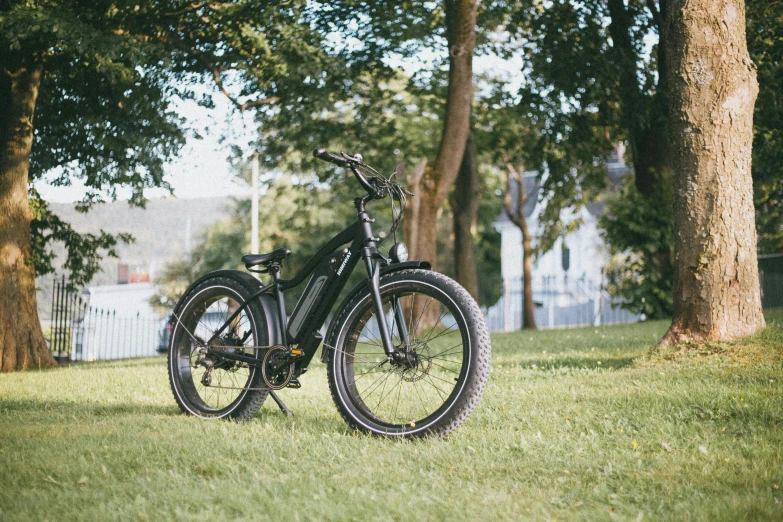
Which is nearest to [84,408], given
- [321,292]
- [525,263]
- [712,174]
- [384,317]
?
[321,292]

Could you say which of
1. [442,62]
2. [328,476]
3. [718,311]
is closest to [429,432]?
[328,476]

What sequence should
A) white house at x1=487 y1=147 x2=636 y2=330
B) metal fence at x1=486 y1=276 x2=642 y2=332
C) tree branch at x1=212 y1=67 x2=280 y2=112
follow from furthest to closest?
white house at x1=487 y1=147 x2=636 y2=330 < metal fence at x1=486 y1=276 x2=642 y2=332 < tree branch at x1=212 y1=67 x2=280 y2=112

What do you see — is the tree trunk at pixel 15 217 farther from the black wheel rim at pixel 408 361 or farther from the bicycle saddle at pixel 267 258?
the black wheel rim at pixel 408 361

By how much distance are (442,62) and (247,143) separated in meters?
4.91

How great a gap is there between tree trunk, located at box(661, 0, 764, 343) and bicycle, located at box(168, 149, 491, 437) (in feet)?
8.68

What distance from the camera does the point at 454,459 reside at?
3.64 m

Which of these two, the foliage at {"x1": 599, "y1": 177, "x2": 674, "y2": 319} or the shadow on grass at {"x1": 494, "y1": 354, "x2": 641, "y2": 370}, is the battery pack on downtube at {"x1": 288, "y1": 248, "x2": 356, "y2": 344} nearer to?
the shadow on grass at {"x1": 494, "y1": 354, "x2": 641, "y2": 370}

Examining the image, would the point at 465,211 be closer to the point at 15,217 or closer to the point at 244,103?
the point at 244,103

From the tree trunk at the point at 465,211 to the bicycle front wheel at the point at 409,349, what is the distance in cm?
1292

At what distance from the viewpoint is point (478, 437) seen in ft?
13.5

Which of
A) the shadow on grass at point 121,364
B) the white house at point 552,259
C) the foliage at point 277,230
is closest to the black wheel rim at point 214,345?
the shadow on grass at point 121,364

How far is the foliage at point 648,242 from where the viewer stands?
15.9 metres

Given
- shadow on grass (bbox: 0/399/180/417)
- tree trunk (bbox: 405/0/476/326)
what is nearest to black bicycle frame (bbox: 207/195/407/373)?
shadow on grass (bbox: 0/399/180/417)

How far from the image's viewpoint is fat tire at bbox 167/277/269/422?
189 inches
